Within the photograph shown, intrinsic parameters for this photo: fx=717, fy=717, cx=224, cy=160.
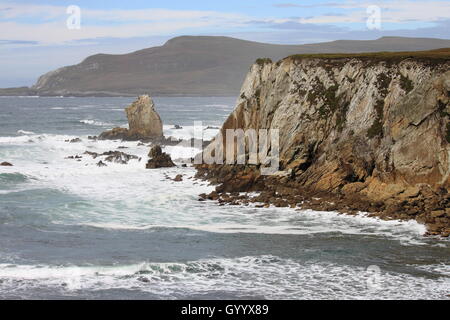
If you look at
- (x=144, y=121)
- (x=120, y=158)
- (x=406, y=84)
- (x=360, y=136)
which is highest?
(x=406, y=84)

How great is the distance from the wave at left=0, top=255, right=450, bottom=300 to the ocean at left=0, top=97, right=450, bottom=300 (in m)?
0.04

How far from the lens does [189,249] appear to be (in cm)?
2958

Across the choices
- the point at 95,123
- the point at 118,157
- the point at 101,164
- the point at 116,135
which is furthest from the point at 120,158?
→ the point at 95,123

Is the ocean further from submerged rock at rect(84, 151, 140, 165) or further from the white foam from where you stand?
submerged rock at rect(84, 151, 140, 165)

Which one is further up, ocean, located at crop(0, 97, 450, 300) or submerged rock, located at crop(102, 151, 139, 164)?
submerged rock, located at crop(102, 151, 139, 164)

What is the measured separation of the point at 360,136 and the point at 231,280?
60.0 feet

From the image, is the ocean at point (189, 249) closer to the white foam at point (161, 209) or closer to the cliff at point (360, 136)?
the white foam at point (161, 209)

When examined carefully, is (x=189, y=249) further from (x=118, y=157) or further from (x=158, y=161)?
(x=118, y=157)

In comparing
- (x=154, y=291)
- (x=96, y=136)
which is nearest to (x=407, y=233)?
(x=154, y=291)

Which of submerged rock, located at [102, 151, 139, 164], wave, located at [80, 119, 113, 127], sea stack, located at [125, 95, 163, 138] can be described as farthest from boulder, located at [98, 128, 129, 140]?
wave, located at [80, 119, 113, 127]

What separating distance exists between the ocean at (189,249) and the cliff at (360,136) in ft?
7.83

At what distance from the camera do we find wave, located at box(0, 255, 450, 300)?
78.0ft

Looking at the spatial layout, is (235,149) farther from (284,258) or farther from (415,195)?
(284,258)
